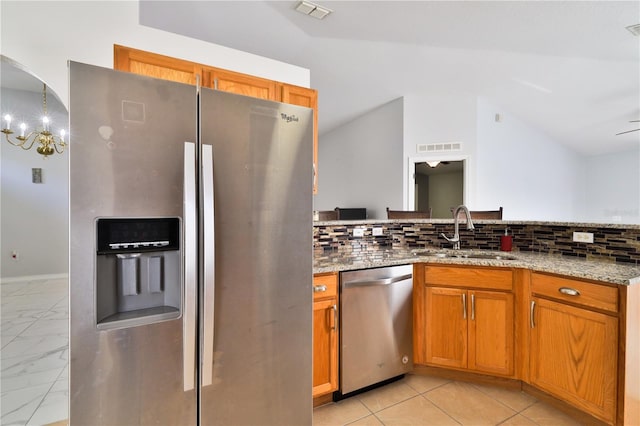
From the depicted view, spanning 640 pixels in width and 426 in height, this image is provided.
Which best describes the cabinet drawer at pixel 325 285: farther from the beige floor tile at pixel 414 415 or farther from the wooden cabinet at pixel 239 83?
the wooden cabinet at pixel 239 83

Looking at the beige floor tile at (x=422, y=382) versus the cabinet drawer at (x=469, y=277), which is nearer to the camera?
the cabinet drawer at (x=469, y=277)

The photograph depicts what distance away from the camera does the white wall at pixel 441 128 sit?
486 cm

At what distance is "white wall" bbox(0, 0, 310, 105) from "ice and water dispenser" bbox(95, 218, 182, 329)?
1517mm

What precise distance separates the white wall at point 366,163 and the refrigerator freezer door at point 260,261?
4.08 meters

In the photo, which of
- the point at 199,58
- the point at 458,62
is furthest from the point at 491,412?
the point at 458,62

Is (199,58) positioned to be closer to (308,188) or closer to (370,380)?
(308,188)

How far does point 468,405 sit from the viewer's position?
1886 millimetres

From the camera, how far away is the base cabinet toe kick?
1528 mm

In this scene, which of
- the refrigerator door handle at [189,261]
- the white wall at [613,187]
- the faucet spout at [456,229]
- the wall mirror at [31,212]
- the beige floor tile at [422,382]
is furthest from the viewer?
the white wall at [613,187]

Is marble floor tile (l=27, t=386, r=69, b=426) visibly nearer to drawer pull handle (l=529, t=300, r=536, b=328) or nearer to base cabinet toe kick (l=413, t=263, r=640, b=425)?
base cabinet toe kick (l=413, t=263, r=640, b=425)

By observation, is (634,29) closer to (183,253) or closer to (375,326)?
(375,326)

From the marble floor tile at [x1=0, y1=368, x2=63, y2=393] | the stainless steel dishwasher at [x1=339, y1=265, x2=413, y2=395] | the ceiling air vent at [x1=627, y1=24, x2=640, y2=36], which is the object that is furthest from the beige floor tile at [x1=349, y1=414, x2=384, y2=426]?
the ceiling air vent at [x1=627, y1=24, x2=640, y2=36]

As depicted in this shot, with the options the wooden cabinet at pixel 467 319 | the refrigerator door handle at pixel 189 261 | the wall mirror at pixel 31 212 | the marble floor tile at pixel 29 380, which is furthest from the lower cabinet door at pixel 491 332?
the wall mirror at pixel 31 212

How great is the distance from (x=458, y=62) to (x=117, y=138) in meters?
4.09
